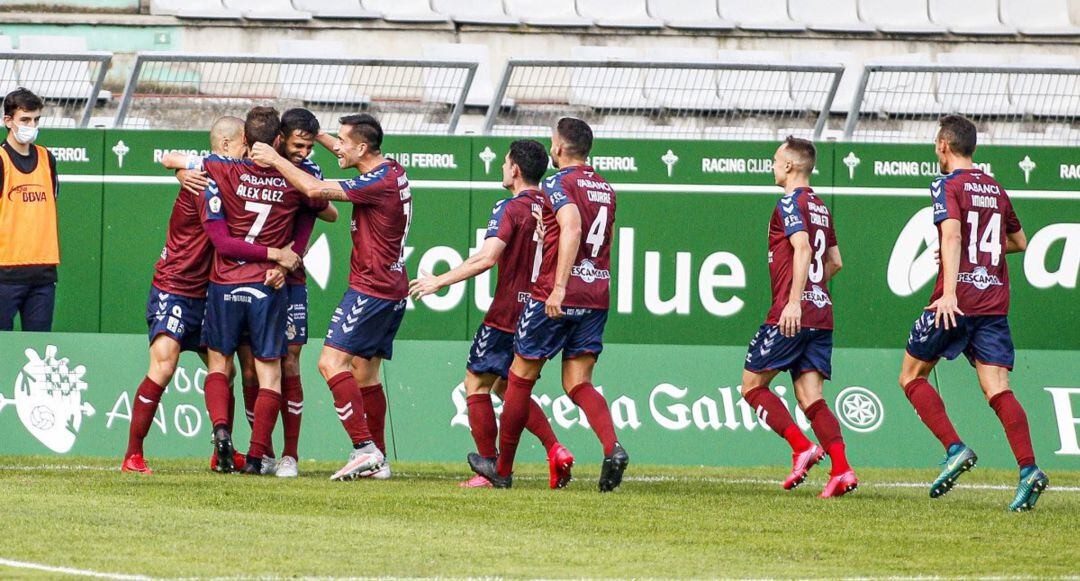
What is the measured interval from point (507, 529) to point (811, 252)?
292cm

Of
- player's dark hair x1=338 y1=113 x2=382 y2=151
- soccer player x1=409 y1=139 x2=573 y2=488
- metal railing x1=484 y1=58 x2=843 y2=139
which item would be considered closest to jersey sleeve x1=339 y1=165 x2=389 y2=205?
player's dark hair x1=338 y1=113 x2=382 y2=151

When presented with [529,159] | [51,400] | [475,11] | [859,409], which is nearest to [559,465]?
[529,159]

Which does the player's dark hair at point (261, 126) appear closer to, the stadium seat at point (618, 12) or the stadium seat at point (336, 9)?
the stadium seat at point (336, 9)

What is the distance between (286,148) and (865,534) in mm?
4124

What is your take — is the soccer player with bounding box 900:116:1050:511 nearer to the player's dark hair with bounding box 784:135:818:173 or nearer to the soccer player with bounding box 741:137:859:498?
the soccer player with bounding box 741:137:859:498

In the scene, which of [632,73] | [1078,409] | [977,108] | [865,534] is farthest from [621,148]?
[865,534]

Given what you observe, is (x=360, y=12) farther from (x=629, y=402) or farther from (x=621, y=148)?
(x=629, y=402)

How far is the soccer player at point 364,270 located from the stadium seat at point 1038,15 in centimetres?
1261

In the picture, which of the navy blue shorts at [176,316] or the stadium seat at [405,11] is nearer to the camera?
the navy blue shorts at [176,316]

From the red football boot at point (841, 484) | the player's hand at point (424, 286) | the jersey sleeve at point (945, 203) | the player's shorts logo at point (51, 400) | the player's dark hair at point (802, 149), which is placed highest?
the player's dark hair at point (802, 149)

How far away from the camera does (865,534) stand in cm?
693

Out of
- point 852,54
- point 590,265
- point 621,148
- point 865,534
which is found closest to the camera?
point 865,534

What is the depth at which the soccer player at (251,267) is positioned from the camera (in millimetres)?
9117

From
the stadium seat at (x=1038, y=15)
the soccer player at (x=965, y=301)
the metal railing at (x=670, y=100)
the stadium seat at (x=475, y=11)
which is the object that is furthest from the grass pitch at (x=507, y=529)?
the stadium seat at (x=1038, y=15)
